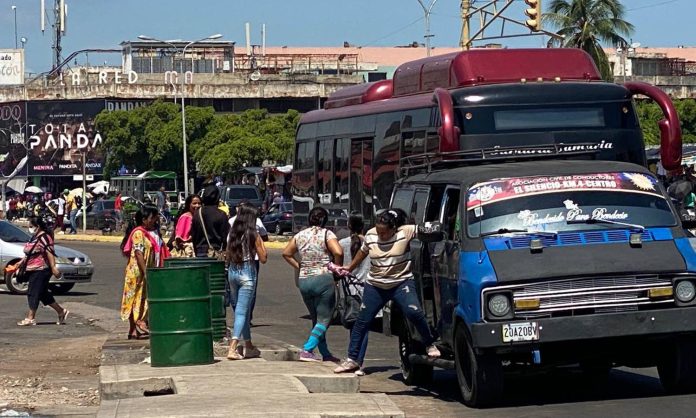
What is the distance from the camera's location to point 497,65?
1878cm

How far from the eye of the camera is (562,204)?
37.2ft

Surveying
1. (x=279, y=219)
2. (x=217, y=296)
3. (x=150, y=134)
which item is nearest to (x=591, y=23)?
(x=279, y=219)

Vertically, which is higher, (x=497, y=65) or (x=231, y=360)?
(x=497, y=65)

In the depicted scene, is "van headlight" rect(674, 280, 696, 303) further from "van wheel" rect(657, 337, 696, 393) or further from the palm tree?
the palm tree

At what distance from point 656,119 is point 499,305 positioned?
2645 inches

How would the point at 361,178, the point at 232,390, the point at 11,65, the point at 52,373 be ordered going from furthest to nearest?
the point at 11,65 → the point at 361,178 → the point at 52,373 → the point at 232,390

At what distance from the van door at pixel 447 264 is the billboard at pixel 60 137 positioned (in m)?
85.6

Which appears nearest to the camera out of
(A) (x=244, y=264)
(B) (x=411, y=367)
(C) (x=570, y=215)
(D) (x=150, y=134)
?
(C) (x=570, y=215)

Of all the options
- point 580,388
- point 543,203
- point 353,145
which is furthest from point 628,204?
point 353,145

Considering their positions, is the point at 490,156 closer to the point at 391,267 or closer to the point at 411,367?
the point at 391,267

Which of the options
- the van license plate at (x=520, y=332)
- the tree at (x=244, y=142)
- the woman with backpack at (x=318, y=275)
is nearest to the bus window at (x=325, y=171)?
the woman with backpack at (x=318, y=275)

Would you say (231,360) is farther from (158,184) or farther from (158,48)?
(158,48)

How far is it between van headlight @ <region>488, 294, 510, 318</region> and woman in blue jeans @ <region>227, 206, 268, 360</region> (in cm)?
373

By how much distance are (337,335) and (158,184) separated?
63.1 m
